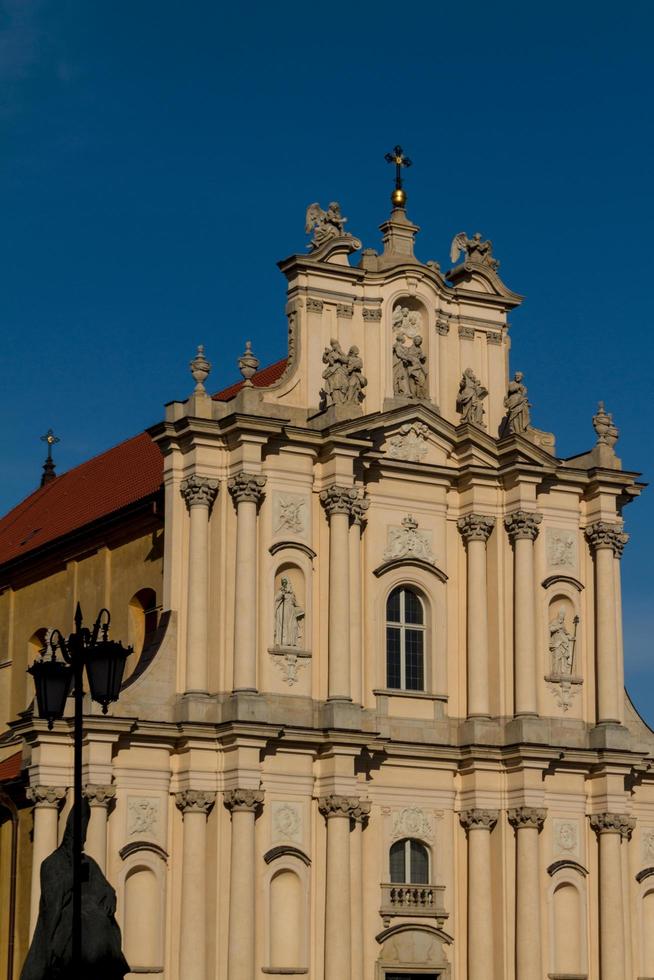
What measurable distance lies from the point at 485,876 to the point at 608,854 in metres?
2.74

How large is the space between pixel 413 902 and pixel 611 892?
413 cm

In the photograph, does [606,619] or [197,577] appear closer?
[197,577]

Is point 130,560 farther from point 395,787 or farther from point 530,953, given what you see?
point 530,953

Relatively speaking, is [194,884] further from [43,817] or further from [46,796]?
[46,796]

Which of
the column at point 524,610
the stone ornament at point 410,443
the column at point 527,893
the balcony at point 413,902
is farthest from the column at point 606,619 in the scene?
the balcony at point 413,902

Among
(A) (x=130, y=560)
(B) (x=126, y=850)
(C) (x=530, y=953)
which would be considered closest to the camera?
(B) (x=126, y=850)

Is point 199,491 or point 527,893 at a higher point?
point 199,491

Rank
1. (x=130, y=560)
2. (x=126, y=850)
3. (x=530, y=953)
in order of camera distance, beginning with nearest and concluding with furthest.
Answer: (x=126, y=850) < (x=530, y=953) < (x=130, y=560)

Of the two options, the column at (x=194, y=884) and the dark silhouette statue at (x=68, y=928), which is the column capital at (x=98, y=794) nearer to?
the column at (x=194, y=884)

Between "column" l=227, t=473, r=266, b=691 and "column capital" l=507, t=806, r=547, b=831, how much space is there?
602 centimetres

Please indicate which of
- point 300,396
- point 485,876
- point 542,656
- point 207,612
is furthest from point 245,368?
point 485,876

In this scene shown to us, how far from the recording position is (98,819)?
3341 centimetres

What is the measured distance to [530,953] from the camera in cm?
3681

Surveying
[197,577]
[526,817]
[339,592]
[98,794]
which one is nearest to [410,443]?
[339,592]
